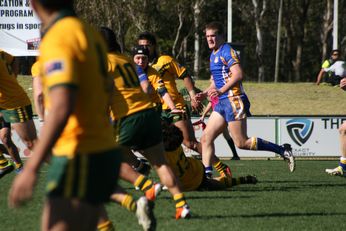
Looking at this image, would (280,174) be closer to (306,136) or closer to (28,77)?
(306,136)

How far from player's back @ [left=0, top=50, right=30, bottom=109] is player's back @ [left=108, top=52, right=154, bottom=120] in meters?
4.10

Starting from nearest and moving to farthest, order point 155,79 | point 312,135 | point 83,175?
point 83,175
point 155,79
point 312,135

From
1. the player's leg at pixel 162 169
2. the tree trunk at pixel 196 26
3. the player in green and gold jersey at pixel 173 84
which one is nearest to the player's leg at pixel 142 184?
the player's leg at pixel 162 169

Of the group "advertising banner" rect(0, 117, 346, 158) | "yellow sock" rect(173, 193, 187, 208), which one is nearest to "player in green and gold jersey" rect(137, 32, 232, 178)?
"yellow sock" rect(173, 193, 187, 208)

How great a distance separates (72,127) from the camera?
4434mm

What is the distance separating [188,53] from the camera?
5250 centimetres

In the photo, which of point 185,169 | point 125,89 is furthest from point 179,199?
point 185,169

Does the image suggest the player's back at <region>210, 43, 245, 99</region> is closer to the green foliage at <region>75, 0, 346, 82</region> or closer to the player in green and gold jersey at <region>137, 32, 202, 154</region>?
the player in green and gold jersey at <region>137, 32, 202, 154</region>

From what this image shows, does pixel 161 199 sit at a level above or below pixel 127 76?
below

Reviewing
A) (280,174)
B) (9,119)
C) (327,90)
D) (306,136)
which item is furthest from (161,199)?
(327,90)

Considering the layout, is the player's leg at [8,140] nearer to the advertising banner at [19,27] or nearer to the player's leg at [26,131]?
the player's leg at [26,131]

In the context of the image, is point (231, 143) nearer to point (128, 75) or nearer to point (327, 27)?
point (128, 75)

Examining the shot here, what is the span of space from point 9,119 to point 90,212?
770 centimetres

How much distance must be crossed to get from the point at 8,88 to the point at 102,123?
24.7ft
